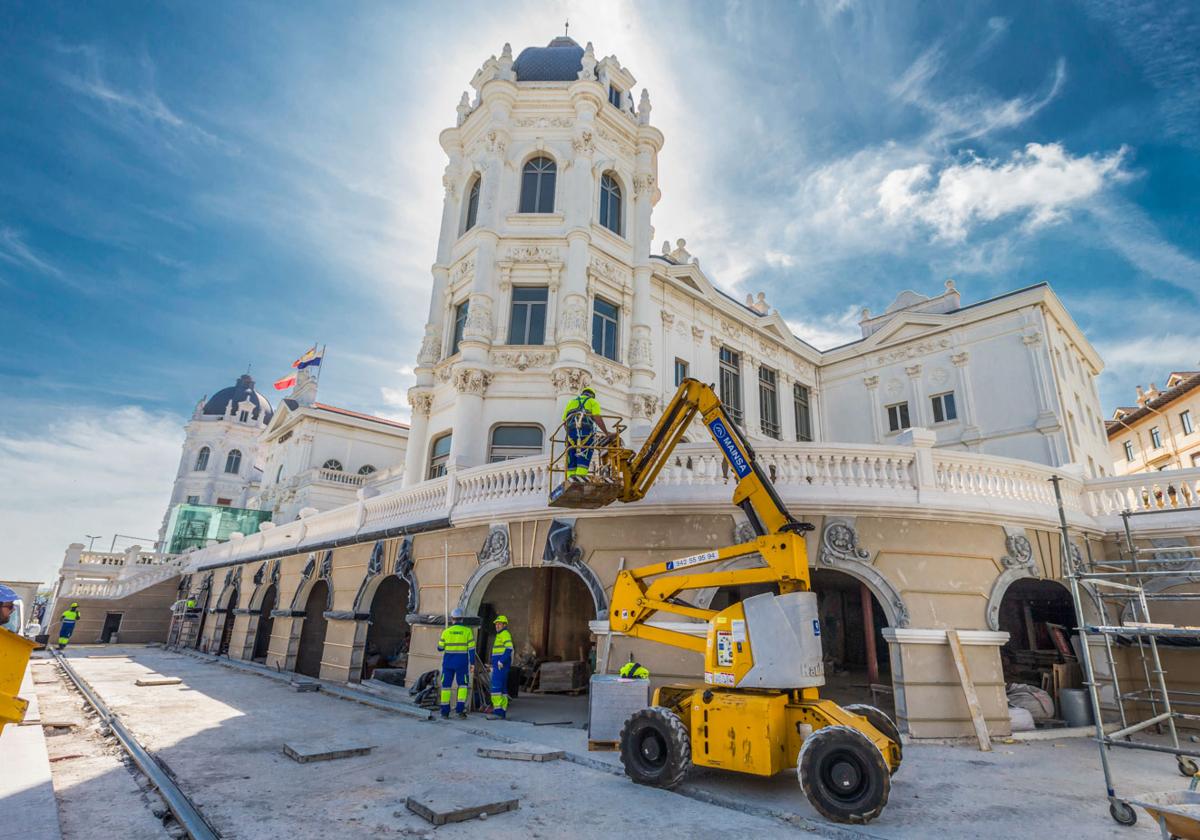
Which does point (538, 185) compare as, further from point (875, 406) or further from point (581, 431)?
point (875, 406)

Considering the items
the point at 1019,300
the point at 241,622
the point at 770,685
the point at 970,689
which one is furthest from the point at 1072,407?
the point at 241,622

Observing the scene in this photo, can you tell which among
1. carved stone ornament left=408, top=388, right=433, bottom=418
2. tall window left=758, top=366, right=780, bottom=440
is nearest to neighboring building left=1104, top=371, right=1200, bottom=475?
tall window left=758, top=366, right=780, bottom=440

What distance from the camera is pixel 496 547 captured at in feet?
42.3

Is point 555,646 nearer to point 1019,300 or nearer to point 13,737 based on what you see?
point 13,737

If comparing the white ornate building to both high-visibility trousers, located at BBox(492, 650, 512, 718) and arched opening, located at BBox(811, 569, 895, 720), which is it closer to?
high-visibility trousers, located at BBox(492, 650, 512, 718)

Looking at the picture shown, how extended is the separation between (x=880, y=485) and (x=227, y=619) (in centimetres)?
2764

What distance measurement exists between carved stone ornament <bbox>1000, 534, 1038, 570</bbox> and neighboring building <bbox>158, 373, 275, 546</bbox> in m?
65.9

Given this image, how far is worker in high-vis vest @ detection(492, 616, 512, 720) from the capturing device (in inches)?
474

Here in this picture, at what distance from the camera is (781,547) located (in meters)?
7.32

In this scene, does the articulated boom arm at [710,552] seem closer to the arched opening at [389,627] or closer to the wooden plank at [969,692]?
the wooden plank at [969,692]

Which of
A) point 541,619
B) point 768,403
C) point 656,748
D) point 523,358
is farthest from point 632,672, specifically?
point 768,403

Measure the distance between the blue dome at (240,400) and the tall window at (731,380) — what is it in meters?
60.2

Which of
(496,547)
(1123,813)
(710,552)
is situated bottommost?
(1123,813)

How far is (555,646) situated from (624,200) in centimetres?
1540
